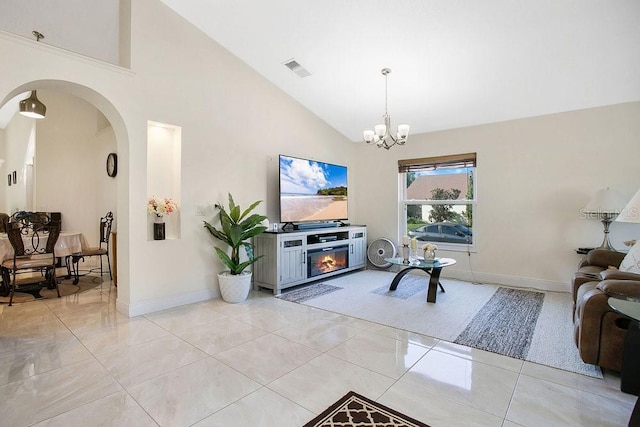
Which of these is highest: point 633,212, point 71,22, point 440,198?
point 71,22

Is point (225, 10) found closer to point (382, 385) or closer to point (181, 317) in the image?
point (181, 317)

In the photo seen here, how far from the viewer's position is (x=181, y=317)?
338cm

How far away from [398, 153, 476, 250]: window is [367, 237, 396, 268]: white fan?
1.55 ft

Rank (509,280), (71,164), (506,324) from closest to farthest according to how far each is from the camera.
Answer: (506,324), (509,280), (71,164)

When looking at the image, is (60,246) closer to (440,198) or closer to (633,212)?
(440,198)

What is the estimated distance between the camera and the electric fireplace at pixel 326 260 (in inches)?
188

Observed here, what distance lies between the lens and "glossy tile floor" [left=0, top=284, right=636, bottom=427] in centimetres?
179

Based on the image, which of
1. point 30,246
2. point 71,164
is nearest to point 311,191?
point 30,246

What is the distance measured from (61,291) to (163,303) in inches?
77.2

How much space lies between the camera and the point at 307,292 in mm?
4406

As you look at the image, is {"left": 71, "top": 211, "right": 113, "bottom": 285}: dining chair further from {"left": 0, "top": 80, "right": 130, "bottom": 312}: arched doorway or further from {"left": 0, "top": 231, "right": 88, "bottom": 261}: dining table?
{"left": 0, "top": 80, "right": 130, "bottom": 312}: arched doorway

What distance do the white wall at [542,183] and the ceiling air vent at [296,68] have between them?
2.47 m

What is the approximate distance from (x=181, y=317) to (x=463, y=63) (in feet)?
14.2

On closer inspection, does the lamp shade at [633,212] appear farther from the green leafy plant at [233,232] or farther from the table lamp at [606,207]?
the green leafy plant at [233,232]
